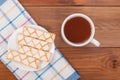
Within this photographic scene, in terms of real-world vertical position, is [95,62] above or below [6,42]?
below

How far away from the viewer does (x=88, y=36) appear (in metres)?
0.98

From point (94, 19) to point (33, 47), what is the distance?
0.60ft

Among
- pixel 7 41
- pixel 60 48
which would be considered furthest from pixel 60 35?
pixel 7 41

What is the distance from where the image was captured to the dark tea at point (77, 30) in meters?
0.98

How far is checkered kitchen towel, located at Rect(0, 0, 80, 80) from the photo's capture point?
1.01m

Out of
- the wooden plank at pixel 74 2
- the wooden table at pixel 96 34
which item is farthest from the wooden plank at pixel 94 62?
the wooden plank at pixel 74 2

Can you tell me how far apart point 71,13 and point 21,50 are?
17 centimetres

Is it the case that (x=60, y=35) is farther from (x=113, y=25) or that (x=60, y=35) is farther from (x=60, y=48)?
(x=113, y=25)

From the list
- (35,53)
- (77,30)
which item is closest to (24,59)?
(35,53)

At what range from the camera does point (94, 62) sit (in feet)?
3.33

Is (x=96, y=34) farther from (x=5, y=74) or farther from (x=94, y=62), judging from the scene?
(x=5, y=74)

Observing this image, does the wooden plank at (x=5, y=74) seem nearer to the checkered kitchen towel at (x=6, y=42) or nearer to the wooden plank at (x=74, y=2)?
the checkered kitchen towel at (x=6, y=42)

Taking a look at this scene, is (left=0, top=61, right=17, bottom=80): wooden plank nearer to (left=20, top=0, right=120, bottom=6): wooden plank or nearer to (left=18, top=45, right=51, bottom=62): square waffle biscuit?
(left=18, top=45, right=51, bottom=62): square waffle biscuit

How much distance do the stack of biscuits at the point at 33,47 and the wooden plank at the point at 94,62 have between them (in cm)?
5
